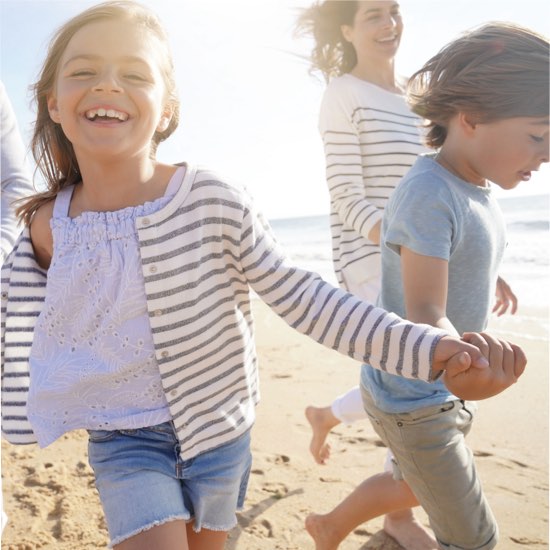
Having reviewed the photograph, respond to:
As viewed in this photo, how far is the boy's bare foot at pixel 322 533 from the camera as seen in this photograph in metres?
2.72

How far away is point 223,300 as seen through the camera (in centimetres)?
196

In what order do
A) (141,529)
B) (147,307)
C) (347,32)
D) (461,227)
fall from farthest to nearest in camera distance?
1. (347,32)
2. (461,227)
3. (147,307)
4. (141,529)

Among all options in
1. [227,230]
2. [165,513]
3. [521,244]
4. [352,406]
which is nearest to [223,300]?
[227,230]

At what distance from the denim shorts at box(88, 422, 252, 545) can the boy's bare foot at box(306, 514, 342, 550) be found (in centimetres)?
84

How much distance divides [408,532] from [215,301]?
1603mm

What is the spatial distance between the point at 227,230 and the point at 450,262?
684 millimetres

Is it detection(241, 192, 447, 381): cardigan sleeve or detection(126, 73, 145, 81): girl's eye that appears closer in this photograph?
detection(241, 192, 447, 381): cardigan sleeve

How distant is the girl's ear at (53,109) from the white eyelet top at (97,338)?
377 millimetres

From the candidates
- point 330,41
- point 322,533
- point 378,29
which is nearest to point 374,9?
point 378,29

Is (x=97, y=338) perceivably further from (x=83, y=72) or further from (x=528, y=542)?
(x=528, y=542)

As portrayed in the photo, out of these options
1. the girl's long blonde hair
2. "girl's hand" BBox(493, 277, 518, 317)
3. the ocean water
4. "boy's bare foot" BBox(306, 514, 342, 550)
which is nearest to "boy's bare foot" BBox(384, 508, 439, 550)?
"boy's bare foot" BBox(306, 514, 342, 550)

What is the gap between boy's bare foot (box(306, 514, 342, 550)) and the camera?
272 cm

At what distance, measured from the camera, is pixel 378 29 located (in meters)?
3.27

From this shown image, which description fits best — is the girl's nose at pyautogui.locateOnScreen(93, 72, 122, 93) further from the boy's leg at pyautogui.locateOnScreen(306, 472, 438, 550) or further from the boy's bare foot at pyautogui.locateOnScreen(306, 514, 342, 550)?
the boy's bare foot at pyautogui.locateOnScreen(306, 514, 342, 550)
